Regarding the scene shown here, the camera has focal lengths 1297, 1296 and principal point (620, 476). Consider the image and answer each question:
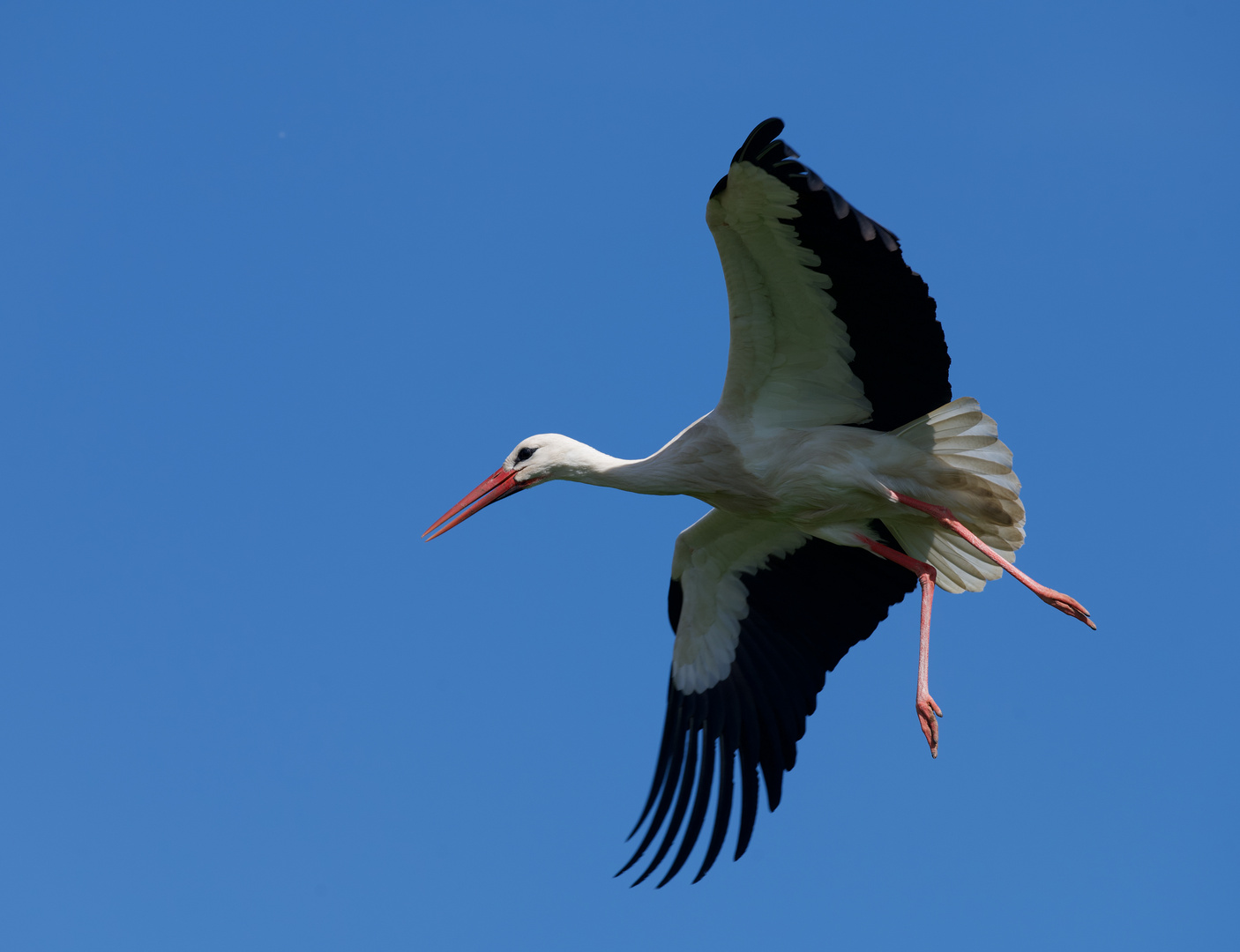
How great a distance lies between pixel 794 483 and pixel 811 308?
0.89 m

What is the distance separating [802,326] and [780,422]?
0.59m

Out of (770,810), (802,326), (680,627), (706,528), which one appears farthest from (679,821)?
(802,326)

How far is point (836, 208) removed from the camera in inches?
190

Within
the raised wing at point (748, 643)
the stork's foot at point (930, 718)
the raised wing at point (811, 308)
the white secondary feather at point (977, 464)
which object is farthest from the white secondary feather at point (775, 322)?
the stork's foot at point (930, 718)

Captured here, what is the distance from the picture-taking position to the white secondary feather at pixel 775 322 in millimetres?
5316

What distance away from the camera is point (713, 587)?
7.26 meters

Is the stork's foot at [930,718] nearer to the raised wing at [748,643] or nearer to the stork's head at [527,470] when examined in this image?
the raised wing at [748,643]

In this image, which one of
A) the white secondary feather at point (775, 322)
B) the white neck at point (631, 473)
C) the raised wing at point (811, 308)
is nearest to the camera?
the raised wing at point (811, 308)

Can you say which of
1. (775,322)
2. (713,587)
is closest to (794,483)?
(775,322)

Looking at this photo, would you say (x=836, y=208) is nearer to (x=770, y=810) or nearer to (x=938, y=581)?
(x=938, y=581)

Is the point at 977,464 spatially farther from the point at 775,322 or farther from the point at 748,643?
the point at 748,643

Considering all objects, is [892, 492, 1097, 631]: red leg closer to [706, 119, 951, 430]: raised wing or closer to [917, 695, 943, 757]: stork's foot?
[706, 119, 951, 430]: raised wing

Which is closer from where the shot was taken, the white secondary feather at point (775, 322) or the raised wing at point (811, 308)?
the raised wing at point (811, 308)

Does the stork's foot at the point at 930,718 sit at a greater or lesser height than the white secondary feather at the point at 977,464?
lesser
